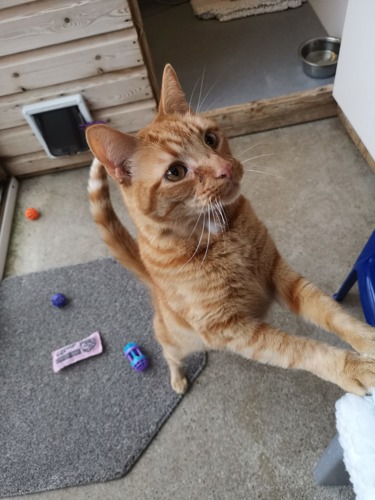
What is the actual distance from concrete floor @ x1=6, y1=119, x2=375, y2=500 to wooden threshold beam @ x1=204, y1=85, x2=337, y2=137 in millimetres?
92

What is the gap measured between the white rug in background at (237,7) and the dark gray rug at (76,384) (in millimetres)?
2049

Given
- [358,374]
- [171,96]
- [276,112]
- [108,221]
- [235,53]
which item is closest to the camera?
[358,374]

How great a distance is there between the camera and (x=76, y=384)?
1.54 m

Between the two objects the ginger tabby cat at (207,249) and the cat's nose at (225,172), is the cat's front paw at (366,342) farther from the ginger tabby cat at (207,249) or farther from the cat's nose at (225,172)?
the cat's nose at (225,172)

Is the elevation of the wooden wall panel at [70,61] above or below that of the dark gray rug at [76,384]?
above

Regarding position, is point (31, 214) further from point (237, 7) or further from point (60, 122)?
point (237, 7)

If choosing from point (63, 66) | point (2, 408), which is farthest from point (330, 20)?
point (2, 408)

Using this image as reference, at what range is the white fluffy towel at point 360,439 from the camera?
75cm

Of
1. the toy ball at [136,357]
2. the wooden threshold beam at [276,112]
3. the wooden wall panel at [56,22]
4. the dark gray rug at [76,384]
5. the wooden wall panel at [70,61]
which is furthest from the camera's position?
the wooden threshold beam at [276,112]

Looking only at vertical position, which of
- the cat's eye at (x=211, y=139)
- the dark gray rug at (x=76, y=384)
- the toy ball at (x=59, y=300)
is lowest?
the dark gray rug at (x=76, y=384)

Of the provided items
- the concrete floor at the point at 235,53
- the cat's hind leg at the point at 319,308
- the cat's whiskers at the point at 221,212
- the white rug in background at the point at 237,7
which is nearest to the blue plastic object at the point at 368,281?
the cat's hind leg at the point at 319,308

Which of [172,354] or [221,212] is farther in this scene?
[172,354]

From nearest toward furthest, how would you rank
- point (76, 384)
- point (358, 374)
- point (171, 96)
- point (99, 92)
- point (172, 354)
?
point (358, 374) < point (171, 96) < point (172, 354) < point (76, 384) < point (99, 92)

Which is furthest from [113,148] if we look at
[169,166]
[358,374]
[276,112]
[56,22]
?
[276,112]
